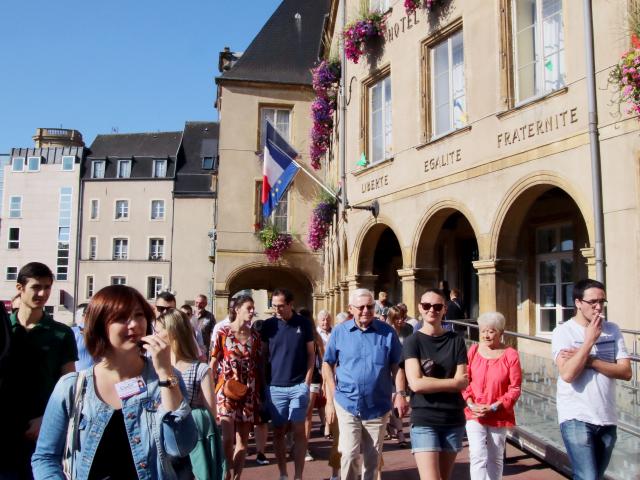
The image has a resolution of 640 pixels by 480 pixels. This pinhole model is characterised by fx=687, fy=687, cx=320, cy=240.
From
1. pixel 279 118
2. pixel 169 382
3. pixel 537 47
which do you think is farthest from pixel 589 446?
pixel 279 118

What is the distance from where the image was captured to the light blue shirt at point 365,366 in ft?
18.3

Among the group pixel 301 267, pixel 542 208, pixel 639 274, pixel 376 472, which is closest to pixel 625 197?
pixel 639 274

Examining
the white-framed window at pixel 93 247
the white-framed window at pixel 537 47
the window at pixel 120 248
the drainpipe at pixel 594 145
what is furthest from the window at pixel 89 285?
the drainpipe at pixel 594 145

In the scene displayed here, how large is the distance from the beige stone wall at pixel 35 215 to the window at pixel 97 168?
1.11 m

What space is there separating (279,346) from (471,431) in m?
2.18

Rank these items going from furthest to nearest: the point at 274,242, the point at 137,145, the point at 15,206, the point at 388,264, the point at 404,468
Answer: the point at 137,145, the point at 15,206, the point at 274,242, the point at 388,264, the point at 404,468

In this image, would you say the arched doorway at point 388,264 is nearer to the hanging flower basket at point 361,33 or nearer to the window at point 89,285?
the hanging flower basket at point 361,33

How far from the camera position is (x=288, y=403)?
266 inches

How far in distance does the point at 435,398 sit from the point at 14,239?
5189 centimetres

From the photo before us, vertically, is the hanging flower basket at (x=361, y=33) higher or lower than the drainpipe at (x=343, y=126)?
higher

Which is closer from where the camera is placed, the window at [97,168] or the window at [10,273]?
the window at [97,168]

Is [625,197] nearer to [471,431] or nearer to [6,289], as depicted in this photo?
[471,431]

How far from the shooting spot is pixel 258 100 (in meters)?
24.1

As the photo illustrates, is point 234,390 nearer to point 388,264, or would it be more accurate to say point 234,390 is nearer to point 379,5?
point 379,5
